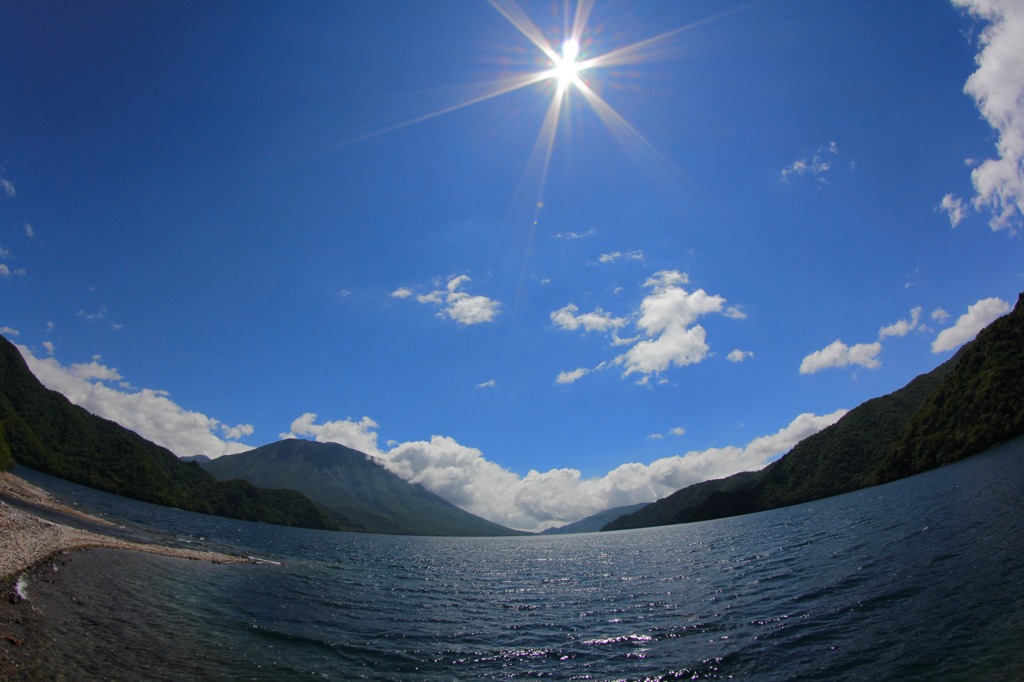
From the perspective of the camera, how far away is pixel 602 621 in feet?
113

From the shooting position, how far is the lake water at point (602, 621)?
2041cm

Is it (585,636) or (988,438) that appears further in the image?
(988,438)

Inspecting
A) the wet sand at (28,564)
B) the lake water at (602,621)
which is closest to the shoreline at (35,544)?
the wet sand at (28,564)

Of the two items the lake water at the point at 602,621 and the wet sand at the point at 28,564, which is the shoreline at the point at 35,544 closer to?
the wet sand at the point at 28,564

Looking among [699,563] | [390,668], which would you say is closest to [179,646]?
[390,668]

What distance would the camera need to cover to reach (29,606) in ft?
82.4

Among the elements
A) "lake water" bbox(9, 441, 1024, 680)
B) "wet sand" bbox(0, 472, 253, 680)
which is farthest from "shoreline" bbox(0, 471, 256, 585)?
"lake water" bbox(9, 441, 1024, 680)

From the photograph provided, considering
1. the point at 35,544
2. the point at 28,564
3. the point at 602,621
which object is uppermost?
the point at 35,544

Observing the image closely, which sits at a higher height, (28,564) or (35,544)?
(35,544)

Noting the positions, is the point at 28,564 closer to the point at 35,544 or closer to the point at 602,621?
the point at 35,544

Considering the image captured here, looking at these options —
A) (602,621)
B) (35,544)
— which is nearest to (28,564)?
(35,544)

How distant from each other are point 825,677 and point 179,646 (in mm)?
33704

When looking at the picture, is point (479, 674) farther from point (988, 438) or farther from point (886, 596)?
point (988, 438)

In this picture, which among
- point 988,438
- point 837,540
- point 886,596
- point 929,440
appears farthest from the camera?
point 929,440
